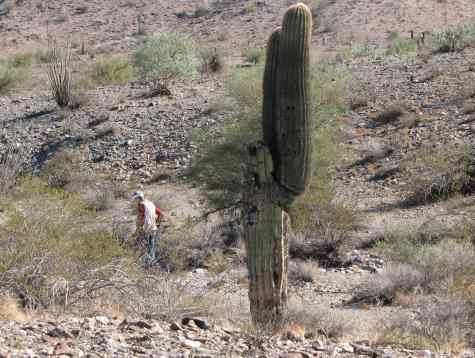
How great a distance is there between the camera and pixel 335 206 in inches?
651

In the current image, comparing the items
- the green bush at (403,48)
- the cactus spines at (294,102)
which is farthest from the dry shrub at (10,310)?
the green bush at (403,48)

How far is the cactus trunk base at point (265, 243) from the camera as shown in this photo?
945cm

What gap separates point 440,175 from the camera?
18.6 m

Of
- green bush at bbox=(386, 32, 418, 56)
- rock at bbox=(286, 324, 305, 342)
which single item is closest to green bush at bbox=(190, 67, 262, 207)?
rock at bbox=(286, 324, 305, 342)

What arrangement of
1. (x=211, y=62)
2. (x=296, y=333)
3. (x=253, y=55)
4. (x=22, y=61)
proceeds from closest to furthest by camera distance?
(x=296, y=333) < (x=211, y=62) < (x=253, y=55) < (x=22, y=61)

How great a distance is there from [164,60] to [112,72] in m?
3.02

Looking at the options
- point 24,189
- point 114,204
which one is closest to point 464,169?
point 114,204

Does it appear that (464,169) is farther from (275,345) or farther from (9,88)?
(9,88)

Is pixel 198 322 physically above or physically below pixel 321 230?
above

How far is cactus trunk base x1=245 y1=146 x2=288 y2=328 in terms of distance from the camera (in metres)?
9.45

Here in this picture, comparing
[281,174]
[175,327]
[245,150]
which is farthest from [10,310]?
[245,150]

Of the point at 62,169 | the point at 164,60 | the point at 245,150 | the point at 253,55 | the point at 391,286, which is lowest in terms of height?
the point at 62,169

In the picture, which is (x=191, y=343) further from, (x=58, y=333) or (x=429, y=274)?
(x=429, y=274)

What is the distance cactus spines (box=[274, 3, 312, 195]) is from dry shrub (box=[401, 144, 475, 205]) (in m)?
9.26
